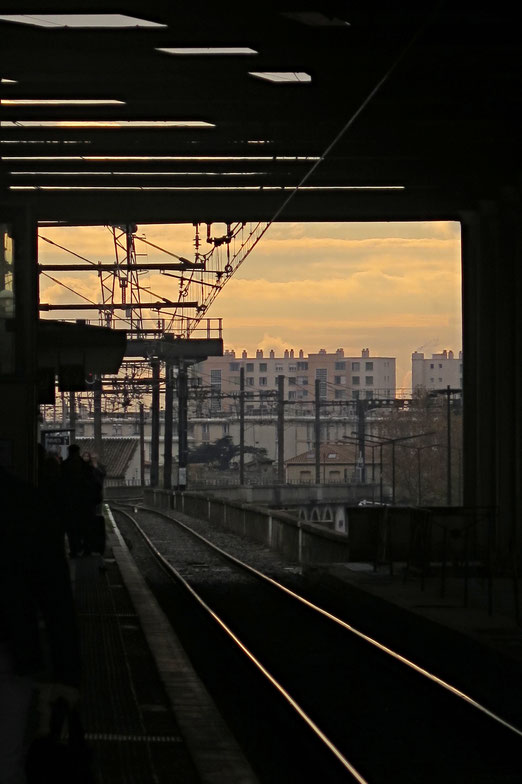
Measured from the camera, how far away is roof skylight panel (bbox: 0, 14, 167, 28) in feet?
48.3

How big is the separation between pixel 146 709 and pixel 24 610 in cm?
600

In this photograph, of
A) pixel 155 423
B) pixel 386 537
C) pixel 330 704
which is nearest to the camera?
pixel 330 704

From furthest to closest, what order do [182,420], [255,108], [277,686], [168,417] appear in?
[168,417] → [182,420] → [255,108] → [277,686]

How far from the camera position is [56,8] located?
565 inches

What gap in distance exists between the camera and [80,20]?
14.8m

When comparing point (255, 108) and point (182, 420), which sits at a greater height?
point (255, 108)

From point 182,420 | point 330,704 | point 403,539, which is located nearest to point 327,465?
point 182,420

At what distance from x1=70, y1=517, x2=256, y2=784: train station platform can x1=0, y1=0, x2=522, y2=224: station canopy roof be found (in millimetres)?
5330

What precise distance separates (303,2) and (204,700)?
274 inches

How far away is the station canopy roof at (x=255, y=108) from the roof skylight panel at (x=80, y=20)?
2cm

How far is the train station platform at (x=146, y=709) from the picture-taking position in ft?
26.0

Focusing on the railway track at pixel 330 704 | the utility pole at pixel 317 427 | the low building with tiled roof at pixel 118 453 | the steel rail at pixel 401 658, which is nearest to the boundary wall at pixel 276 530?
the steel rail at pixel 401 658

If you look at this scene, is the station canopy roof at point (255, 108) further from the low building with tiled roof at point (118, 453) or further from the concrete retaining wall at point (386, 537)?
the low building with tiled roof at point (118, 453)

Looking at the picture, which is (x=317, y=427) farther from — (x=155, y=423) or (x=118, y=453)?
(x=118, y=453)
